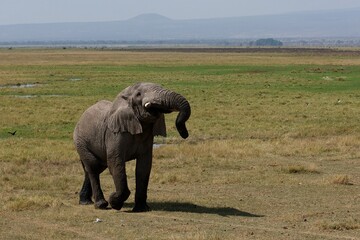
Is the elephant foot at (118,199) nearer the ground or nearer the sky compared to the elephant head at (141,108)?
nearer the ground

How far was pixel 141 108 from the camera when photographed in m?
15.2

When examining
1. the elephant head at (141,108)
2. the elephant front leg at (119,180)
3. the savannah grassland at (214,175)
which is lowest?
the savannah grassland at (214,175)

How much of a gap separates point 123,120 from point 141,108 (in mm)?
428

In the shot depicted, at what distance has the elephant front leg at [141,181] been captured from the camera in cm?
1547

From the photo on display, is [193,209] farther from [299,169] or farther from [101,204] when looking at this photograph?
[299,169]

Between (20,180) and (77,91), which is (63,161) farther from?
(77,91)

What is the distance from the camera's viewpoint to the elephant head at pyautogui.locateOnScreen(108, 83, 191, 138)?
14.6m

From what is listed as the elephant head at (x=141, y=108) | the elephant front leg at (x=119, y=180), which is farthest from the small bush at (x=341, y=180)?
the elephant front leg at (x=119, y=180)

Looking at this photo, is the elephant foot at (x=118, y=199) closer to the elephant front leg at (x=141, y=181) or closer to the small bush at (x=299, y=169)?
the elephant front leg at (x=141, y=181)

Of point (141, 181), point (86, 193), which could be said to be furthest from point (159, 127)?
point (86, 193)

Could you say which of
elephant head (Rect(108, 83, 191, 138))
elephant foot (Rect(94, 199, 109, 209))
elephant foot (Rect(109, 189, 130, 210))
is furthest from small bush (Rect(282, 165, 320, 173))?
elephant foot (Rect(109, 189, 130, 210))

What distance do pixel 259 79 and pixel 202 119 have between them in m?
32.1

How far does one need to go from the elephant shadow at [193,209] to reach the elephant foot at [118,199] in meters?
0.76

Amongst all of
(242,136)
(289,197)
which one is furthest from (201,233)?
(242,136)
